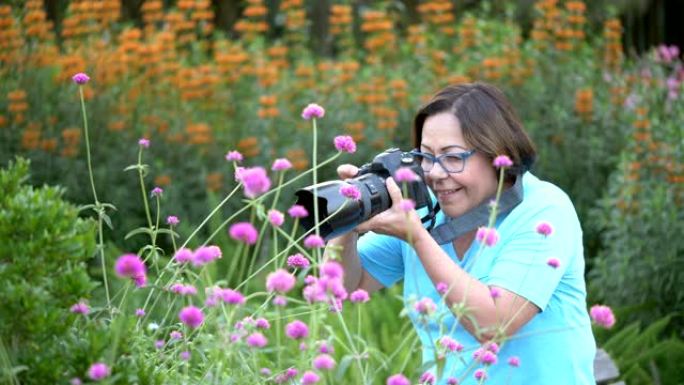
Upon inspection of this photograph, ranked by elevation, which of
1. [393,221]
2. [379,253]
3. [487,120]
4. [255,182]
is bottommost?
[379,253]

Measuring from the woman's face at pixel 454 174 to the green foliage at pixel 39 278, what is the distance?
0.89 meters

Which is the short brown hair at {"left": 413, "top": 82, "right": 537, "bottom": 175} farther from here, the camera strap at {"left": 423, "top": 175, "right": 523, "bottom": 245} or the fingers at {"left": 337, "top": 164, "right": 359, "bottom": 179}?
the fingers at {"left": 337, "top": 164, "right": 359, "bottom": 179}

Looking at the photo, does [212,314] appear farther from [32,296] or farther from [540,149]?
[540,149]

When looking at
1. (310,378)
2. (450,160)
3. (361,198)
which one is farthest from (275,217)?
(450,160)

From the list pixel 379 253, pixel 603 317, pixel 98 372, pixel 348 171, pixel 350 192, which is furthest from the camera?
pixel 379 253

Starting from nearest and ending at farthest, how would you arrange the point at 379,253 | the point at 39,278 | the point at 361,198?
the point at 39,278 < the point at 361,198 < the point at 379,253

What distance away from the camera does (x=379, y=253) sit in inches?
109

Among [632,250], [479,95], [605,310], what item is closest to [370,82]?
[632,250]

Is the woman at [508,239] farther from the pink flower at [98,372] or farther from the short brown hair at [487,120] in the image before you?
the pink flower at [98,372]

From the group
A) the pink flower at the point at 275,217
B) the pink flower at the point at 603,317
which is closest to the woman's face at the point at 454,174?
the pink flower at the point at 603,317

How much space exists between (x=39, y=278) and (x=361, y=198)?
680mm

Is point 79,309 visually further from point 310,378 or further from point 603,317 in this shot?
point 603,317

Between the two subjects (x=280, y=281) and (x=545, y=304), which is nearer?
(x=280, y=281)

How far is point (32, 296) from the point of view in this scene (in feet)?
5.57
